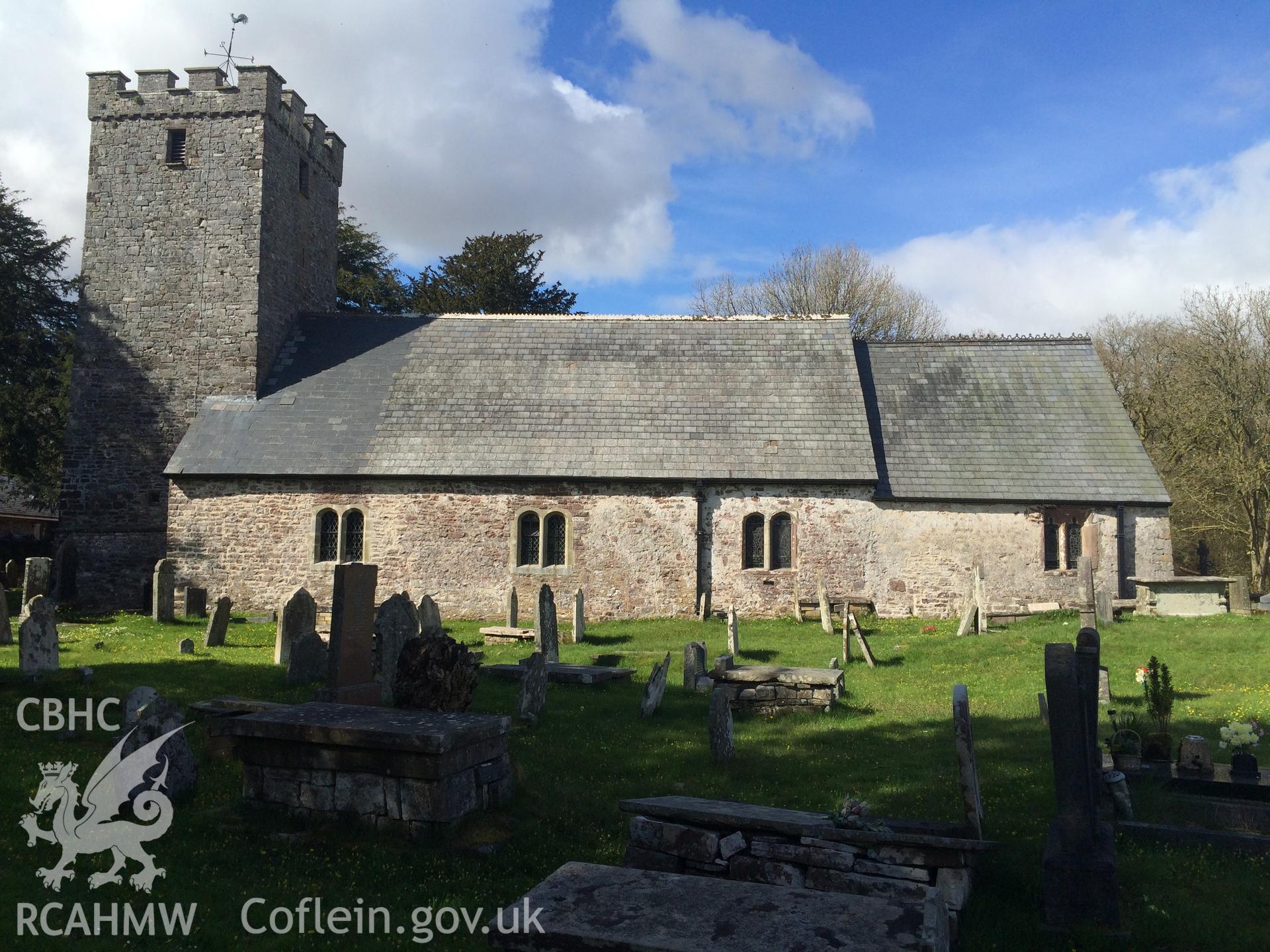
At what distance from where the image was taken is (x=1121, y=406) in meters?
23.0

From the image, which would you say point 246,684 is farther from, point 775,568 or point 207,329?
point 207,329

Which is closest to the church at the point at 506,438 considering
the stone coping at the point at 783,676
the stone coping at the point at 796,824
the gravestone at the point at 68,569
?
the gravestone at the point at 68,569

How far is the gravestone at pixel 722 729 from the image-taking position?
9.52 m

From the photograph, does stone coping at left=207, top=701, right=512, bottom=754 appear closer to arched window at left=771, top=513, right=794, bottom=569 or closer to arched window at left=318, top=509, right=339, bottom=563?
arched window at left=318, top=509, right=339, bottom=563

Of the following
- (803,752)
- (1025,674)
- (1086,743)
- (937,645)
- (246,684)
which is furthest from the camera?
(937,645)

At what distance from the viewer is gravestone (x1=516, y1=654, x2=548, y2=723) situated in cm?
1120

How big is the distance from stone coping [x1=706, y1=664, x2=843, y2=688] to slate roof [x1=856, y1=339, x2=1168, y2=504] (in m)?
9.62

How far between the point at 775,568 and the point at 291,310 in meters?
14.8

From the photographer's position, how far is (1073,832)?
19.8 ft

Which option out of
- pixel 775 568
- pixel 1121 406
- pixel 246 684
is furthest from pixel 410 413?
pixel 1121 406

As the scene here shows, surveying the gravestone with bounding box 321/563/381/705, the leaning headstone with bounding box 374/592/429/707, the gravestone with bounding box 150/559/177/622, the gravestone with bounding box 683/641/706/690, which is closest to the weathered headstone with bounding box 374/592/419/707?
the leaning headstone with bounding box 374/592/429/707

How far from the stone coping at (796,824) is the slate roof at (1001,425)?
15159mm

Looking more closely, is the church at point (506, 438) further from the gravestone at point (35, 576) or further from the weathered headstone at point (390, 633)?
the weathered headstone at point (390, 633)

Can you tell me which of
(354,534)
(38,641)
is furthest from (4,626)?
(354,534)
